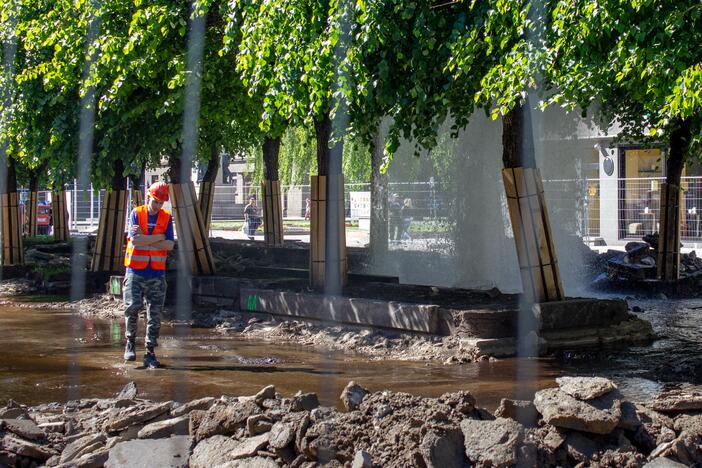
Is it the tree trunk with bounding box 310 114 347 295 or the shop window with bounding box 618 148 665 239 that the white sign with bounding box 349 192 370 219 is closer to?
the shop window with bounding box 618 148 665 239

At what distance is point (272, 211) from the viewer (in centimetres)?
2217

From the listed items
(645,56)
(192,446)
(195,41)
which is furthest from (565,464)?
(195,41)

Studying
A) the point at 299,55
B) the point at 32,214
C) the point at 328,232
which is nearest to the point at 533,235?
the point at 328,232

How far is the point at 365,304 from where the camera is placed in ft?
38.8

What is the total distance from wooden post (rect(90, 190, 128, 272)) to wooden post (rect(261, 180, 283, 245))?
4.95m

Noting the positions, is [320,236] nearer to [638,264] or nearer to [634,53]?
[634,53]

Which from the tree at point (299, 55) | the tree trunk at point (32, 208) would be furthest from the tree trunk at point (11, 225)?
the tree trunk at point (32, 208)

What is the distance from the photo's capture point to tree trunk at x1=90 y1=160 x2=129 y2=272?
17.3 meters

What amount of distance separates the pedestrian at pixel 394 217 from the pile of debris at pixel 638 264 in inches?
235

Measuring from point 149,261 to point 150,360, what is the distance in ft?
3.52

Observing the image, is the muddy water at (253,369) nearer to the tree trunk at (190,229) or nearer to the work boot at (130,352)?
the work boot at (130,352)

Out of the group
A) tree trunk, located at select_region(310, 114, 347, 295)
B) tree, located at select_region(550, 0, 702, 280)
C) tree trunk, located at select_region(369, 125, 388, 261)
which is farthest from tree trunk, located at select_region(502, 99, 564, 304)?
tree trunk, located at select_region(369, 125, 388, 261)

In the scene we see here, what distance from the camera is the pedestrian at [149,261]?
32.3 ft

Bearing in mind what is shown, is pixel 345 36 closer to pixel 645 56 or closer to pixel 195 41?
pixel 645 56
